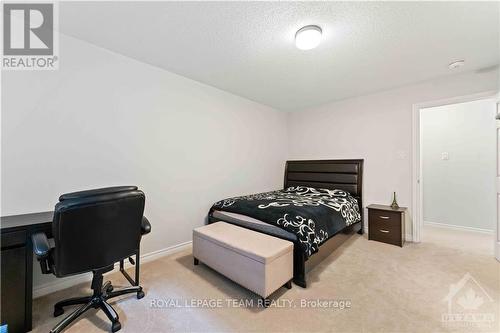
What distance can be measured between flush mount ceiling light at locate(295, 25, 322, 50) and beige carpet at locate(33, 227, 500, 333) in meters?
2.29

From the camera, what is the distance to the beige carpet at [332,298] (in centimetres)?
150

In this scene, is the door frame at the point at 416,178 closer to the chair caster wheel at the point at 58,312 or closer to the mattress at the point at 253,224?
the mattress at the point at 253,224

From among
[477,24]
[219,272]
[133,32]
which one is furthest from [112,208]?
[477,24]

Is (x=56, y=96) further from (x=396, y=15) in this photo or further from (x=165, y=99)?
(x=396, y=15)

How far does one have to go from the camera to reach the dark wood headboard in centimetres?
361

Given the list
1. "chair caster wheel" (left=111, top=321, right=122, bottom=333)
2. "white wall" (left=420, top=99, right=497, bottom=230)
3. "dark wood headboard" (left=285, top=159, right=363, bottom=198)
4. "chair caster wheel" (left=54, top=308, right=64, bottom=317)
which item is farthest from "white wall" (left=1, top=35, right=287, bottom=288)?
"white wall" (left=420, top=99, right=497, bottom=230)

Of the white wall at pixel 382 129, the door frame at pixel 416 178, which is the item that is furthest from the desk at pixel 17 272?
the door frame at pixel 416 178

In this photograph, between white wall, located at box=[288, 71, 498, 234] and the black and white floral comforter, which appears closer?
the black and white floral comforter

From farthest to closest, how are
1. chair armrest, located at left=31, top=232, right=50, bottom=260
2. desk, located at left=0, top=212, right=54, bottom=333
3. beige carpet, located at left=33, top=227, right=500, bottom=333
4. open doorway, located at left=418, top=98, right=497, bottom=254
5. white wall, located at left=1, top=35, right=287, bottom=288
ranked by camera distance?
open doorway, located at left=418, top=98, right=497, bottom=254 → white wall, located at left=1, top=35, right=287, bottom=288 → beige carpet, located at left=33, top=227, right=500, bottom=333 → desk, located at left=0, top=212, right=54, bottom=333 → chair armrest, located at left=31, top=232, right=50, bottom=260

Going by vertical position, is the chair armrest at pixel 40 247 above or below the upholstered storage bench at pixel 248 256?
above

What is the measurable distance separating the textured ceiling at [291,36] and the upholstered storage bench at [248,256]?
1.98 m

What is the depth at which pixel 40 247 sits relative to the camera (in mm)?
1260

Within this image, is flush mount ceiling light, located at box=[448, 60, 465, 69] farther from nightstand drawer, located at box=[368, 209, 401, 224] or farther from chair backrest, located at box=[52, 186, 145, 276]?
chair backrest, located at box=[52, 186, 145, 276]

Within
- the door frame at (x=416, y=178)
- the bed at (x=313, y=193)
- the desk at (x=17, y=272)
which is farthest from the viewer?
the door frame at (x=416, y=178)
